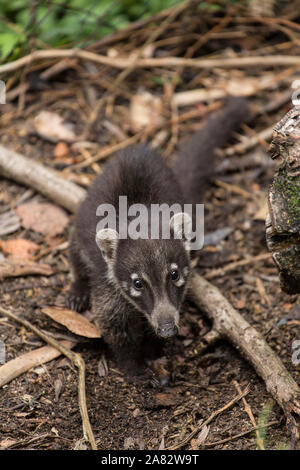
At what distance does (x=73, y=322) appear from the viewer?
5293 mm

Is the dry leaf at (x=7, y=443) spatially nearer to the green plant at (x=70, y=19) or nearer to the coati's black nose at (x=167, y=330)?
the coati's black nose at (x=167, y=330)

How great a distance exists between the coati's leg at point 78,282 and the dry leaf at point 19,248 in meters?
0.48

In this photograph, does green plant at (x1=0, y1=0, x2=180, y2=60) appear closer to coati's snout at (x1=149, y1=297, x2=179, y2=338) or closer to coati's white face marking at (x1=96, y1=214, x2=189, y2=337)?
coati's white face marking at (x1=96, y1=214, x2=189, y2=337)

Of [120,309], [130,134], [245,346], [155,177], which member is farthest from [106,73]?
[245,346]

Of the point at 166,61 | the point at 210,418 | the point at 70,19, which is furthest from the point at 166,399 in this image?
the point at 70,19

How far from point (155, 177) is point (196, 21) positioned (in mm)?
3921

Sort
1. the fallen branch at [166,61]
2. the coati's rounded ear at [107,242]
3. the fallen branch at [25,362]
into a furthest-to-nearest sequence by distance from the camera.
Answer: the fallen branch at [166,61] → the coati's rounded ear at [107,242] → the fallen branch at [25,362]

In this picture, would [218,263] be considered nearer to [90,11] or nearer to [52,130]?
[52,130]

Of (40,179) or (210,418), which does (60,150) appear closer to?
(40,179)

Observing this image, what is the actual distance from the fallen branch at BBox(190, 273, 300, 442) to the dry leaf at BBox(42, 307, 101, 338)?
1.01 m

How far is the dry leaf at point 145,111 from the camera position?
7676 mm

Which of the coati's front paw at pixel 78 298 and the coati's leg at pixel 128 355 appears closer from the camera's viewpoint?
the coati's leg at pixel 128 355

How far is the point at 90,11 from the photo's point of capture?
7738mm

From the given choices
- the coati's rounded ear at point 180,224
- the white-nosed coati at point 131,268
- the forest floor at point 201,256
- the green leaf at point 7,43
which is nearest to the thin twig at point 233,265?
the forest floor at point 201,256
